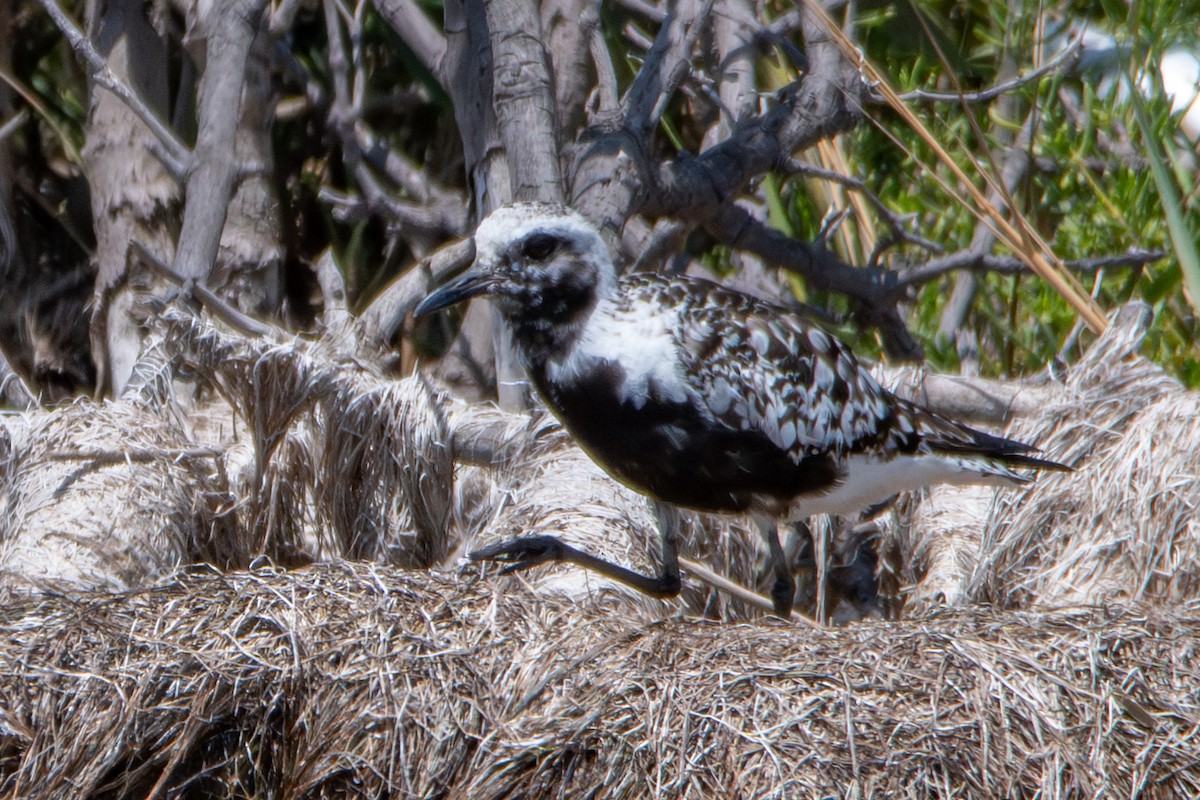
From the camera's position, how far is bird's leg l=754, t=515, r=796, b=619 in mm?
3307

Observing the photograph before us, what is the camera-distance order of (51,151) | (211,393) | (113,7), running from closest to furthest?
(211,393) < (113,7) < (51,151)

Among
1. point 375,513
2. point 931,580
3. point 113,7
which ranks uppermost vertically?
point 113,7

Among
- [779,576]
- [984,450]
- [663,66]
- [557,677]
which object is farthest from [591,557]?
[663,66]

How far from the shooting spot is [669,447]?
2939mm

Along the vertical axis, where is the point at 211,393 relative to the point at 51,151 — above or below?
below

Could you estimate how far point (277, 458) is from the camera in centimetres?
359

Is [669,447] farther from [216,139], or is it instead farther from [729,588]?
[216,139]

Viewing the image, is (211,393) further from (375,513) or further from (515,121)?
(515,121)

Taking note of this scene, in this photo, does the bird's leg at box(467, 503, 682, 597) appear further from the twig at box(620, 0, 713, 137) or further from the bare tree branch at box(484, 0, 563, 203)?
the twig at box(620, 0, 713, 137)

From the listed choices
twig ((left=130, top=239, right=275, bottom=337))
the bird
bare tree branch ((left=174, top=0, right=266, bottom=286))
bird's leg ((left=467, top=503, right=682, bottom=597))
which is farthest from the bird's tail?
bare tree branch ((left=174, top=0, right=266, bottom=286))

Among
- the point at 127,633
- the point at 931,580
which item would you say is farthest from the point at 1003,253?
the point at 127,633

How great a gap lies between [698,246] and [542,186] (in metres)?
1.82

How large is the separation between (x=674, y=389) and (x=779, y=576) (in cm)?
68

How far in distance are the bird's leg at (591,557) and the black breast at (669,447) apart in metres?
0.20
